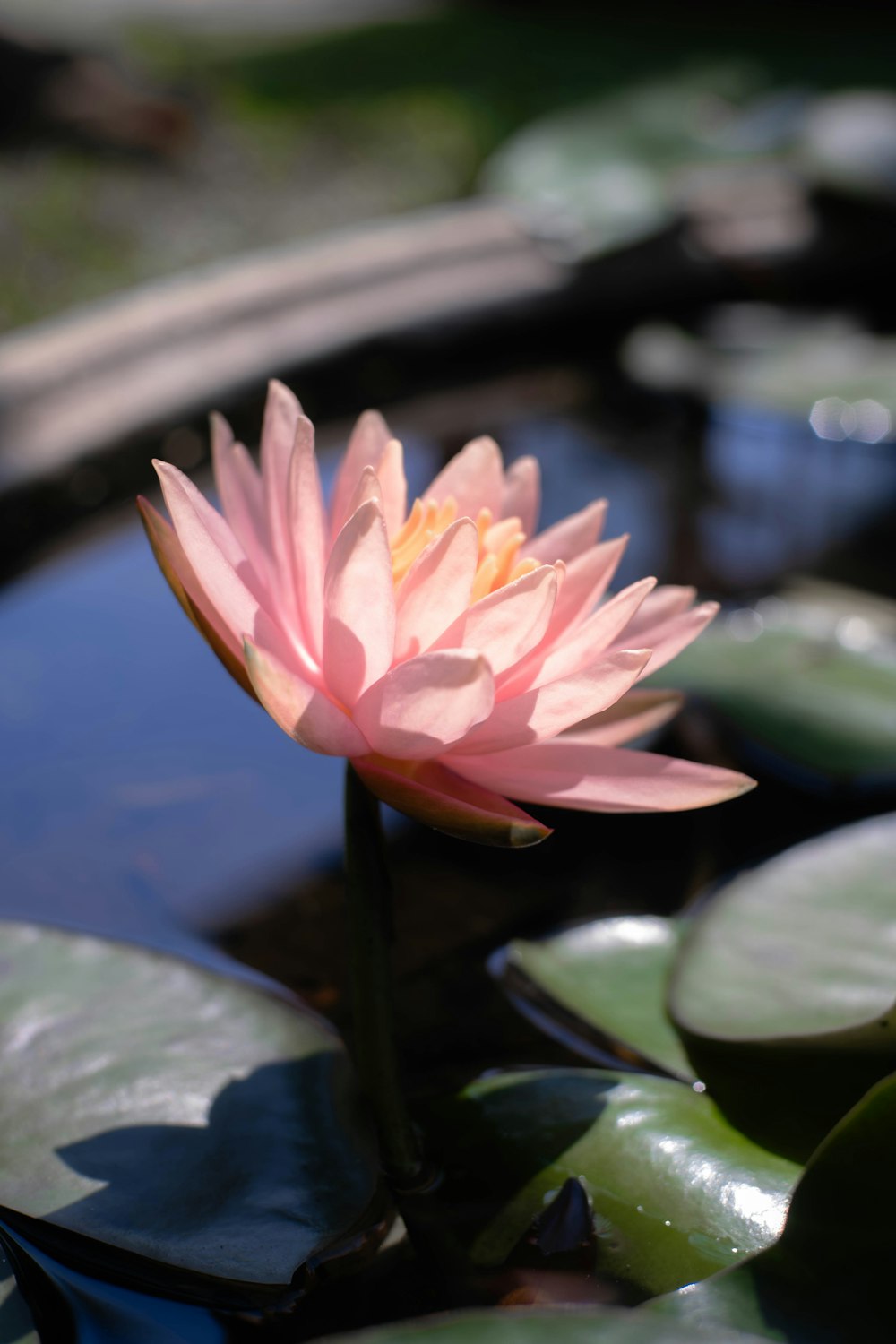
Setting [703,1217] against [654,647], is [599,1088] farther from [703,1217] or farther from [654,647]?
[654,647]

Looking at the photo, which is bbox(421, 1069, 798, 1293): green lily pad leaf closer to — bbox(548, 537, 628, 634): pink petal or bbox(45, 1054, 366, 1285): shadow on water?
bbox(45, 1054, 366, 1285): shadow on water

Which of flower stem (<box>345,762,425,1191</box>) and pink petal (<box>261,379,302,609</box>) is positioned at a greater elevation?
pink petal (<box>261,379,302,609</box>)

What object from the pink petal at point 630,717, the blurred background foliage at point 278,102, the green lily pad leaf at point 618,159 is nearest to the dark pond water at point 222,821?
the pink petal at point 630,717

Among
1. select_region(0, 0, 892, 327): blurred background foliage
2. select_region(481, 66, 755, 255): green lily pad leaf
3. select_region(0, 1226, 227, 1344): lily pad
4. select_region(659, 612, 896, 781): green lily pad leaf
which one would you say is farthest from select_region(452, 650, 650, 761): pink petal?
select_region(0, 0, 892, 327): blurred background foliage

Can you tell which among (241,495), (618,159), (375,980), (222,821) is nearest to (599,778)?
(375,980)

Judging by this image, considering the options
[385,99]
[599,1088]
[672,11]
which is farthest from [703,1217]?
[672,11]

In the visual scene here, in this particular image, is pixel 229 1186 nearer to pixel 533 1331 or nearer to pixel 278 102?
pixel 533 1331

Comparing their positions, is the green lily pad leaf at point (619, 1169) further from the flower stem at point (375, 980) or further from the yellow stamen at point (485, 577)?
the yellow stamen at point (485, 577)
